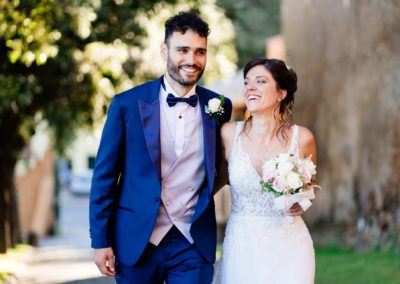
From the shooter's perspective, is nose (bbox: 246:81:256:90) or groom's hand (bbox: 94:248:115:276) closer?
groom's hand (bbox: 94:248:115:276)

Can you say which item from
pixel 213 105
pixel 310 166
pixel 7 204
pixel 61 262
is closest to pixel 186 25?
pixel 213 105

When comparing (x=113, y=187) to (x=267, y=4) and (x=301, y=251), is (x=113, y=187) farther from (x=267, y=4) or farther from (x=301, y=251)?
(x=267, y=4)

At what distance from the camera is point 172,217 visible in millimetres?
6016

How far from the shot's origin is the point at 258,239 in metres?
6.56

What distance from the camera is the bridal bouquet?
6156 mm

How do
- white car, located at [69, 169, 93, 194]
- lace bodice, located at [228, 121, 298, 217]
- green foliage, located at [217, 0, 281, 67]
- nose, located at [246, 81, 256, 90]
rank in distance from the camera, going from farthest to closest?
white car, located at [69, 169, 93, 194]
green foliage, located at [217, 0, 281, 67]
lace bodice, located at [228, 121, 298, 217]
nose, located at [246, 81, 256, 90]

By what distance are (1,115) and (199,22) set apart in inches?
513

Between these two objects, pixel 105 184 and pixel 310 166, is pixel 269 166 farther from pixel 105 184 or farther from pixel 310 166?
pixel 105 184

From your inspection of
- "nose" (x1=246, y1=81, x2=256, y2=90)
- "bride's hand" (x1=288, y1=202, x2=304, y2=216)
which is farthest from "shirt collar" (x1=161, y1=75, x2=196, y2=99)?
"bride's hand" (x1=288, y1=202, x2=304, y2=216)

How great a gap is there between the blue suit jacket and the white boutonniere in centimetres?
13

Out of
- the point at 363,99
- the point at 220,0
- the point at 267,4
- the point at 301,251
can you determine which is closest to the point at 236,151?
the point at 301,251

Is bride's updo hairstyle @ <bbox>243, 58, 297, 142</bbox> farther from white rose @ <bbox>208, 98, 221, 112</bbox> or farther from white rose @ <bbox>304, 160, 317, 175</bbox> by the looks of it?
white rose @ <bbox>208, 98, 221, 112</bbox>

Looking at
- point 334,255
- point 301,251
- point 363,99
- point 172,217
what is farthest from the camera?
point 363,99

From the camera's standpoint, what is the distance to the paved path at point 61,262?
50.8ft
